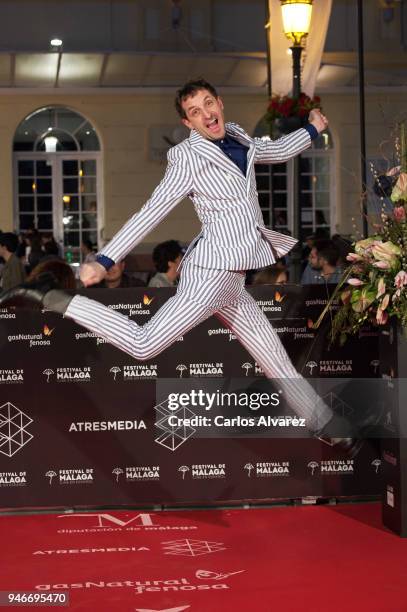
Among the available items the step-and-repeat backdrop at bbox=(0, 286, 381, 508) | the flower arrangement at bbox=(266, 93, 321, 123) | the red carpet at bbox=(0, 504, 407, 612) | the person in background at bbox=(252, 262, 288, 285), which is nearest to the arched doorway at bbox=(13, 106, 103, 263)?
the flower arrangement at bbox=(266, 93, 321, 123)

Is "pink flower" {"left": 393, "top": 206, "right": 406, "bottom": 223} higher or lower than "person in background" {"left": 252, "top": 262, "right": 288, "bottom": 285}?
higher

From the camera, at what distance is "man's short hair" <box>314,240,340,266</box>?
9094 millimetres

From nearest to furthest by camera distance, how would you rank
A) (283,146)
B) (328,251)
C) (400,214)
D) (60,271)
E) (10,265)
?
1. (283,146)
2. (400,214)
3. (60,271)
4. (328,251)
5. (10,265)

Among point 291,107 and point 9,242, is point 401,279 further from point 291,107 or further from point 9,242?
point 9,242

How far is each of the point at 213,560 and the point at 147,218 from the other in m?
1.69

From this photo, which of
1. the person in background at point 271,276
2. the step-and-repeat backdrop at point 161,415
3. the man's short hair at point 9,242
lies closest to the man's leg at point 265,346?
the step-and-repeat backdrop at point 161,415

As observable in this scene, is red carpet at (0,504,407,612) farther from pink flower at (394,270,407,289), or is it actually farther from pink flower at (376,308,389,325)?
A: pink flower at (394,270,407,289)

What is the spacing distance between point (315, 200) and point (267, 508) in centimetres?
1621

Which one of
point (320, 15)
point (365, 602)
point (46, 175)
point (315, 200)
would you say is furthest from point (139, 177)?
point (365, 602)

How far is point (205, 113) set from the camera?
5.60 metres

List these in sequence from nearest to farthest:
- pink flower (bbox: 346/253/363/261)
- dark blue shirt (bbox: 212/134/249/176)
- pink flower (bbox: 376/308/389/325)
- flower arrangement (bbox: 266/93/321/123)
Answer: dark blue shirt (bbox: 212/134/249/176) → pink flower (bbox: 376/308/389/325) → pink flower (bbox: 346/253/363/261) → flower arrangement (bbox: 266/93/321/123)

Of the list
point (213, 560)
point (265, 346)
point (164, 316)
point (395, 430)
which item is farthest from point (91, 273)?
point (395, 430)

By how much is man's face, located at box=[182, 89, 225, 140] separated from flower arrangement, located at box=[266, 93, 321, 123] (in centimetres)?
448

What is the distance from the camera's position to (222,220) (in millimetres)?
5617
